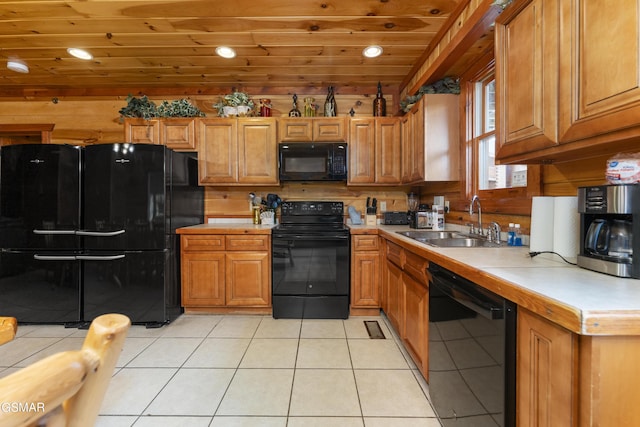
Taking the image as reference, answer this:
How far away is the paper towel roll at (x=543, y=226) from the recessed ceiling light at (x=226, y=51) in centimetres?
266

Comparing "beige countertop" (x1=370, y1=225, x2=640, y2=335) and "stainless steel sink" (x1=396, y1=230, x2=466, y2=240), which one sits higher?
"stainless steel sink" (x1=396, y1=230, x2=466, y2=240)

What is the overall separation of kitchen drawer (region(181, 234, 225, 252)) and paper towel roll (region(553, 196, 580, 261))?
2.52 m

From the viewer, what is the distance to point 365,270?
9.05 ft

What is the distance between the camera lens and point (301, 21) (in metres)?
2.22

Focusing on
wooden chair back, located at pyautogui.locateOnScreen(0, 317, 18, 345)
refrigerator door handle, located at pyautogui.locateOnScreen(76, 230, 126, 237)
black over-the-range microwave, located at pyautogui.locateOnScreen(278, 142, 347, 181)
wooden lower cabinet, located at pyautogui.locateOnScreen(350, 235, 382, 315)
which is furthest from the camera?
black over-the-range microwave, located at pyautogui.locateOnScreen(278, 142, 347, 181)

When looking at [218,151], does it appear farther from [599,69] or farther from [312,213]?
[599,69]

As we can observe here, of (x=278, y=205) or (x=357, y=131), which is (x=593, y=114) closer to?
(x=357, y=131)

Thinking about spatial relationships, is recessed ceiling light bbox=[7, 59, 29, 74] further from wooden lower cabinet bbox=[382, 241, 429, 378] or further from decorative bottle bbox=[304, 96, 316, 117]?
wooden lower cabinet bbox=[382, 241, 429, 378]

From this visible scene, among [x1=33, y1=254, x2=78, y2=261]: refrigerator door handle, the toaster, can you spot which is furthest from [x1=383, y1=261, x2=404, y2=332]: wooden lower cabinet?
[x1=33, y1=254, x2=78, y2=261]: refrigerator door handle

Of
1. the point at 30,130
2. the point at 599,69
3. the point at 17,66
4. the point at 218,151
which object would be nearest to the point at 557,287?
the point at 599,69

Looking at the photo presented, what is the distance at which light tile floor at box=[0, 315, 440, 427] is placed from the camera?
1.49m

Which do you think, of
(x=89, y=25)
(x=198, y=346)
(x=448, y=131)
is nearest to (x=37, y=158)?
(x=89, y=25)

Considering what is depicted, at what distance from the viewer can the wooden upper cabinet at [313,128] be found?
10.1 feet

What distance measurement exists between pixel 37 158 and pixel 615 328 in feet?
12.3
